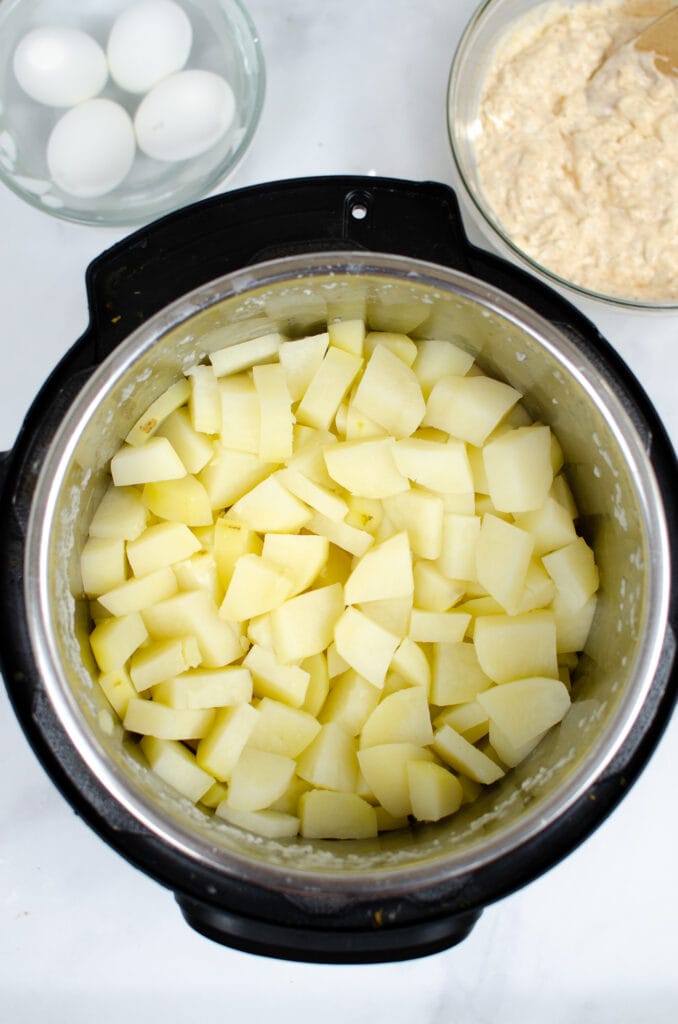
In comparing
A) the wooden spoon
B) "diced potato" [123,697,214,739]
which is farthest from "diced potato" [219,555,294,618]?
the wooden spoon

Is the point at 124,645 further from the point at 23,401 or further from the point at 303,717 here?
the point at 23,401

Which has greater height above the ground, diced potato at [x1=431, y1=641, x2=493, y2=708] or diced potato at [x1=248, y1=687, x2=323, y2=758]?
diced potato at [x1=431, y1=641, x2=493, y2=708]

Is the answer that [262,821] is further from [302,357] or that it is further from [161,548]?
[302,357]

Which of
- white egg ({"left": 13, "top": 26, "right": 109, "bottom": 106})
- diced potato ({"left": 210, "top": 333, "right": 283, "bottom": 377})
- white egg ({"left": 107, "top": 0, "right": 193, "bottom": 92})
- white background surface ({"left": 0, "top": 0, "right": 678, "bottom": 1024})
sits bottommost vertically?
white background surface ({"left": 0, "top": 0, "right": 678, "bottom": 1024})

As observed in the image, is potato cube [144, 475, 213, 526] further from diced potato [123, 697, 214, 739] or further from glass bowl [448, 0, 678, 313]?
glass bowl [448, 0, 678, 313]

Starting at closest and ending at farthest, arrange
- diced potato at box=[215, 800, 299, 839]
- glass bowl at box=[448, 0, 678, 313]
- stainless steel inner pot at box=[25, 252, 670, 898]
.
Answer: stainless steel inner pot at box=[25, 252, 670, 898] < diced potato at box=[215, 800, 299, 839] < glass bowl at box=[448, 0, 678, 313]

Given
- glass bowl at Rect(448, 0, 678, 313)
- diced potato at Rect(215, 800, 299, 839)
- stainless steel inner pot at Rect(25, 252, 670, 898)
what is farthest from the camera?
glass bowl at Rect(448, 0, 678, 313)

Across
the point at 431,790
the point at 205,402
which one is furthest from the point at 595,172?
the point at 431,790

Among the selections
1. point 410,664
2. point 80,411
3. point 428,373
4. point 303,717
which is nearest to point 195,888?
point 303,717
